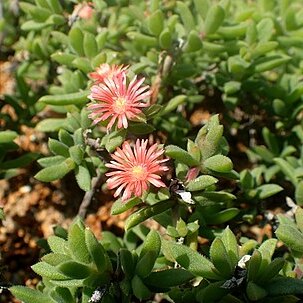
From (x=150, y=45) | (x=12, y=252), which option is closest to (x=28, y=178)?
(x=12, y=252)

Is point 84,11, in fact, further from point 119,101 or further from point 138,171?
point 138,171

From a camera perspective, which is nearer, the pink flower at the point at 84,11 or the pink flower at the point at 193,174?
the pink flower at the point at 193,174

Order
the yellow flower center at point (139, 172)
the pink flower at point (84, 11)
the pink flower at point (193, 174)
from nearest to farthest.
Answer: the yellow flower center at point (139, 172), the pink flower at point (193, 174), the pink flower at point (84, 11)

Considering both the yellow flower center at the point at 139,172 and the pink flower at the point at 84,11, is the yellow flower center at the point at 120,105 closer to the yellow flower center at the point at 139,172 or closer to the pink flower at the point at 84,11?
the yellow flower center at the point at 139,172

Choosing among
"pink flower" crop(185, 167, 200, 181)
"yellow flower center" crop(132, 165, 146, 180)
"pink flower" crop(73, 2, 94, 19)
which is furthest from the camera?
"pink flower" crop(73, 2, 94, 19)

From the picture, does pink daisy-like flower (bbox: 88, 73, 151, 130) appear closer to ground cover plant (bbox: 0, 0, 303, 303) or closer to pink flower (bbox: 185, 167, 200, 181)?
ground cover plant (bbox: 0, 0, 303, 303)

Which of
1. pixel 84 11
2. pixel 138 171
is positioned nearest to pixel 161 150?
pixel 138 171

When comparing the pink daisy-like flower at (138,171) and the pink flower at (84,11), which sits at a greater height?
the pink flower at (84,11)

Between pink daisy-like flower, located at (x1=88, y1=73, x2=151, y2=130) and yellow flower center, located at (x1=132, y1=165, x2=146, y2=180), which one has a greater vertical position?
pink daisy-like flower, located at (x1=88, y1=73, x2=151, y2=130)

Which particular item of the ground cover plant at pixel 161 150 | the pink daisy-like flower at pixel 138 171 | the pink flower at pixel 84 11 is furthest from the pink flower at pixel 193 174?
the pink flower at pixel 84 11

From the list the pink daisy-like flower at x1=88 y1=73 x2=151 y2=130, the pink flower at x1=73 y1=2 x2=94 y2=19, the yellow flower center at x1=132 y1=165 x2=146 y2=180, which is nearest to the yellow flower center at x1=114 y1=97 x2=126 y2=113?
the pink daisy-like flower at x1=88 y1=73 x2=151 y2=130
